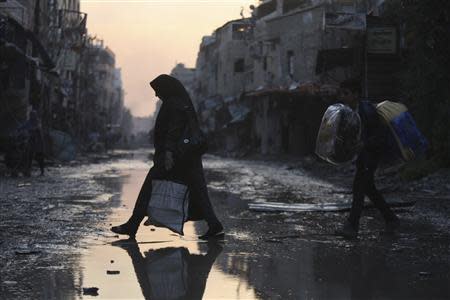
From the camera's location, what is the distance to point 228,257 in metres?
5.46

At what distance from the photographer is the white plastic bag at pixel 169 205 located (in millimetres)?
6379

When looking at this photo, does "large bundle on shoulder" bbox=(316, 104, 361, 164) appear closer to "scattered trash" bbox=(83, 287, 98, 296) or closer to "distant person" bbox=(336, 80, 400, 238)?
"distant person" bbox=(336, 80, 400, 238)

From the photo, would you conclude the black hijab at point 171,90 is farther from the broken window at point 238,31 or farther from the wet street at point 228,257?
the broken window at point 238,31

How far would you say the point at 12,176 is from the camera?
627 inches

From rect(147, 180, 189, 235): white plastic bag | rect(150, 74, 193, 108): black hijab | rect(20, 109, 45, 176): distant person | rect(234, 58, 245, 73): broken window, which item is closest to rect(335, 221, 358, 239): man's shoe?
rect(147, 180, 189, 235): white plastic bag

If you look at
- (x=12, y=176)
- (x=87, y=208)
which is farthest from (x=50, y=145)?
(x=87, y=208)

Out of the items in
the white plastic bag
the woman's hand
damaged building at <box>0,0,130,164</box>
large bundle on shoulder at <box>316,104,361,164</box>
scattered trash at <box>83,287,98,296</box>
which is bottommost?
scattered trash at <box>83,287,98,296</box>

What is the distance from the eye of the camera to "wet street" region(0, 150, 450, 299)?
420cm

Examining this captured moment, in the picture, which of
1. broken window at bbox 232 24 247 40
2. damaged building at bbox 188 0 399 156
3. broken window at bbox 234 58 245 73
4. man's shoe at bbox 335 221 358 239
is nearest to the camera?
man's shoe at bbox 335 221 358 239

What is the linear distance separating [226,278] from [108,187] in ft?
31.2

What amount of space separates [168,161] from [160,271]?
1781 millimetres

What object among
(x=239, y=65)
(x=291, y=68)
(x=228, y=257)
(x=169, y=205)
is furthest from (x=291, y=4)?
(x=228, y=257)

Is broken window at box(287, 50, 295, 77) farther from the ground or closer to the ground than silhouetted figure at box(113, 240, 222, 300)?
farther from the ground

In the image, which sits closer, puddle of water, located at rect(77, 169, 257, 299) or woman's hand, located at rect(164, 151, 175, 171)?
puddle of water, located at rect(77, 169, 257, 299)
